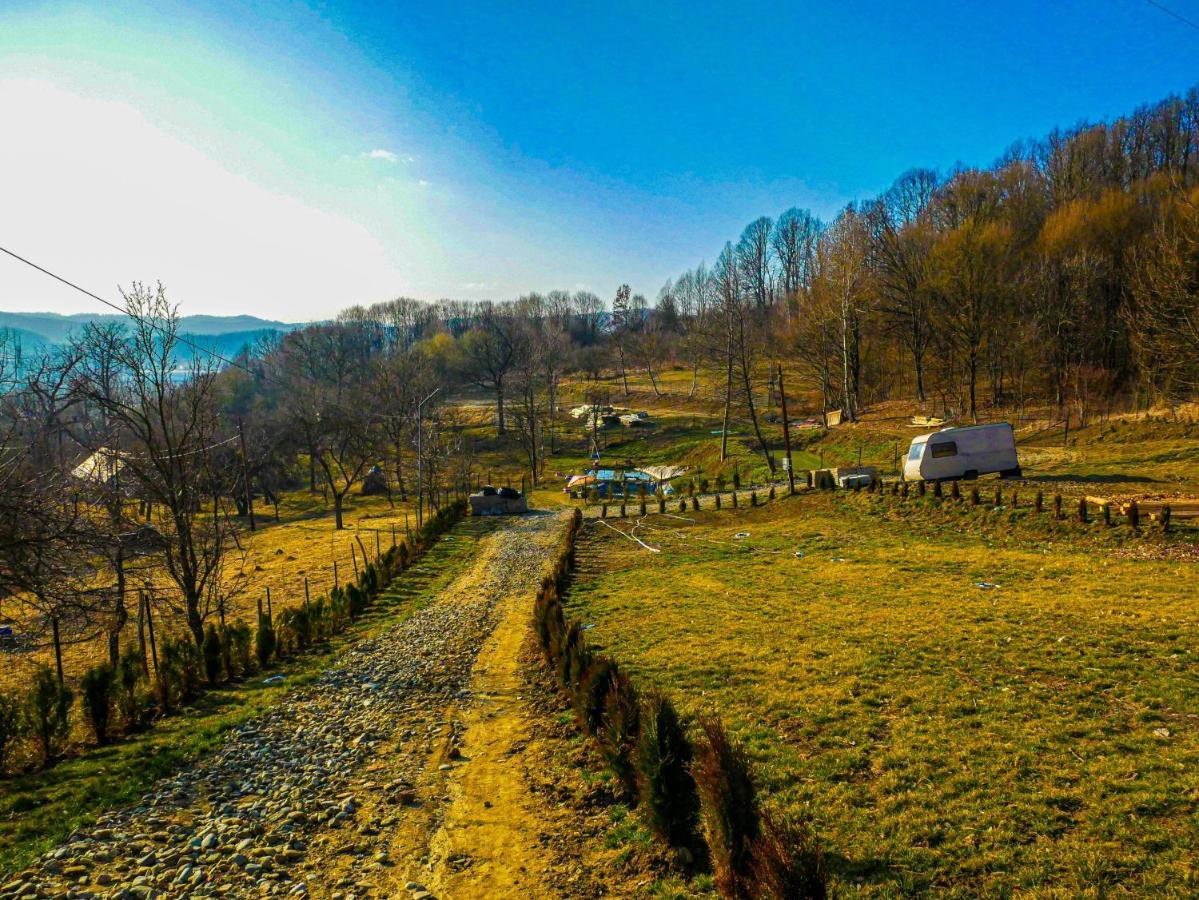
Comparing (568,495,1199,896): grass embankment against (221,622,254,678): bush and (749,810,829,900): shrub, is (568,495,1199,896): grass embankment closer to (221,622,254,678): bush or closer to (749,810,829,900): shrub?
(749,810,829,900): shrub

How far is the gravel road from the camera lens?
6453 millimetres

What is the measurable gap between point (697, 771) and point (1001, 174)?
88.7 metres

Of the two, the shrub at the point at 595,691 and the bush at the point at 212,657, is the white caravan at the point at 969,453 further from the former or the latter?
the bush at the point at 212,657

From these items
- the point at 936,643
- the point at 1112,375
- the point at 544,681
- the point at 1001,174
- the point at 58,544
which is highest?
the point at 1001,174

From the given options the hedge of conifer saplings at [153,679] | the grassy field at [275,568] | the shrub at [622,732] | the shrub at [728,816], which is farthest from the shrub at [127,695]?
the shrub at [728,816]

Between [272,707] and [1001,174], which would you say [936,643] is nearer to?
[272,707]

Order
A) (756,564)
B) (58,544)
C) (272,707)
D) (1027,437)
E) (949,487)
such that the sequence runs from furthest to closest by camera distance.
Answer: (1027,437), (949,487), (756,564), (272,707), (58,544)

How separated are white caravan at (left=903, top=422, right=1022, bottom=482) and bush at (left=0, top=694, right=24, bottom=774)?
30384 mm

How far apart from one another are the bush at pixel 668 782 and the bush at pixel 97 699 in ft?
31.9

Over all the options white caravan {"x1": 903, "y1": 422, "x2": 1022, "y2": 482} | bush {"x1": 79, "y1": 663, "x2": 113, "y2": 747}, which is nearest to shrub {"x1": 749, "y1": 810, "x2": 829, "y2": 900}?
bush {"x1": 79, "y1": 663, "x2": 113, "y2": 747}

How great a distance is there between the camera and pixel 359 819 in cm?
776

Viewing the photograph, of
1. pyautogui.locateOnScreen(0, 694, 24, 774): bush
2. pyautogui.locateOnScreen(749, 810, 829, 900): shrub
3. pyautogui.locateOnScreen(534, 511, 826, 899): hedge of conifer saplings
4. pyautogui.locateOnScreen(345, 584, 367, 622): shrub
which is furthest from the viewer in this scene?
pyautogui.locateOnScreen(345, 584, 367, 622): shrub

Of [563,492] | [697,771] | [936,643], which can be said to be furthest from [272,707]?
[563,492]

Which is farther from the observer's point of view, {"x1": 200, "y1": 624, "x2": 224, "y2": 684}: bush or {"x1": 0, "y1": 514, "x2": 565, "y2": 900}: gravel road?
{"x1": 200, "y1": 624, "x2": 224, "y2": 684}: bush
